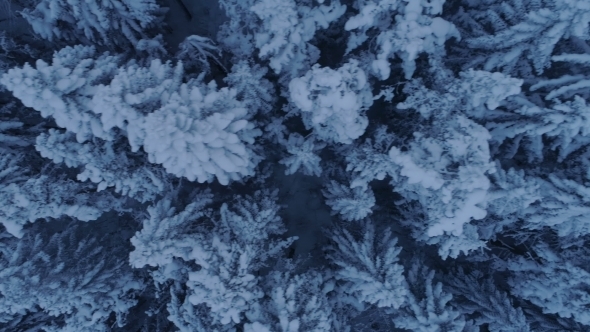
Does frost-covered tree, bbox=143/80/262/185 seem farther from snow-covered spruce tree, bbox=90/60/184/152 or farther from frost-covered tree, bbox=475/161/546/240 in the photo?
frost-covered tree, bbox=475/161/546/240

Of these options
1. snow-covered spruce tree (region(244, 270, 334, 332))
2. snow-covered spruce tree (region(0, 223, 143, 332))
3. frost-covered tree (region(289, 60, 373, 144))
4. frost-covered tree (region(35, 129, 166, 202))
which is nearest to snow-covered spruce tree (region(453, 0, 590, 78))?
frost-covered tree (region(289, 60, 373, 144))

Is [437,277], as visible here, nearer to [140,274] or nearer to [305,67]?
[305,67]

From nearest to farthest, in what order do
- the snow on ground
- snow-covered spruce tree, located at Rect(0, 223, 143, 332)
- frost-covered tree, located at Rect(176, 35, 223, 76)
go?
1. snow-covered spruce tree, located at Rect(0, 223, 143, 332)
2. frost-covered tree, located at Rect(176, 35, 223, 76)
3. the snow on ground

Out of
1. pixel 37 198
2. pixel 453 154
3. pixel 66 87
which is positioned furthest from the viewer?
pixel 37 198

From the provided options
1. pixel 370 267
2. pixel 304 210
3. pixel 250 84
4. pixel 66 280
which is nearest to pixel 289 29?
pixel 250 84

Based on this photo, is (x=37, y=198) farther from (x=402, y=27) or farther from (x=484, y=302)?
(x=484, y=302)

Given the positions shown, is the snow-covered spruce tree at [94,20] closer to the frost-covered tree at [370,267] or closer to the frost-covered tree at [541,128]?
the frost-covered tree at [370,267]
